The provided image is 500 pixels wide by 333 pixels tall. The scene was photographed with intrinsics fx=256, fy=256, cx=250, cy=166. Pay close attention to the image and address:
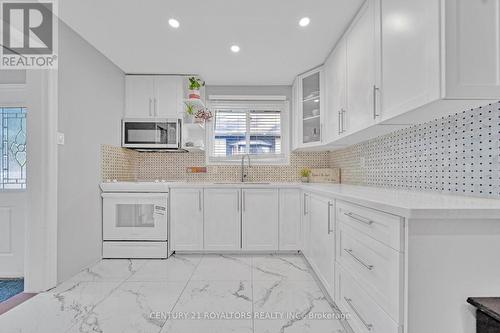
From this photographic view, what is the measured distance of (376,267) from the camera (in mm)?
1209

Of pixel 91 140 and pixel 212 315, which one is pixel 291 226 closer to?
pixel 212 315

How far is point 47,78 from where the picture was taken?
2.15 metres

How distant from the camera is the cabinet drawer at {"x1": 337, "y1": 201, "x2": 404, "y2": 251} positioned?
1.05 meters

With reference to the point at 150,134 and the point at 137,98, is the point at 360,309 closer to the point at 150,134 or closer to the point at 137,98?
the point at 150,134

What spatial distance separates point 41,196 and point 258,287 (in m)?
1.96

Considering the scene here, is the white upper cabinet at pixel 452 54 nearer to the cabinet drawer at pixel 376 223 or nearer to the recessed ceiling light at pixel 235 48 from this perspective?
the cabinet drawer at pixel 376 223

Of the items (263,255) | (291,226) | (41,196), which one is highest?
(41,196)

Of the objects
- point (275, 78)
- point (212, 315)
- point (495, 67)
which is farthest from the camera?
point (275, 78)

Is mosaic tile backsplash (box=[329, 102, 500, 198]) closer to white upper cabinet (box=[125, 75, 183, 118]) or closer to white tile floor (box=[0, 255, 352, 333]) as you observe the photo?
white tile floor (box=[0, 255, 352, 333])

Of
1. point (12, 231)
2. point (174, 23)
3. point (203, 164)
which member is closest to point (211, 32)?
point (174, 23)

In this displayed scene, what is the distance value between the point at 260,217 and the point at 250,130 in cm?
139

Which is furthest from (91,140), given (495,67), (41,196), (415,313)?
(495,67)

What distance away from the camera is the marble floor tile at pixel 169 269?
2426 mm
